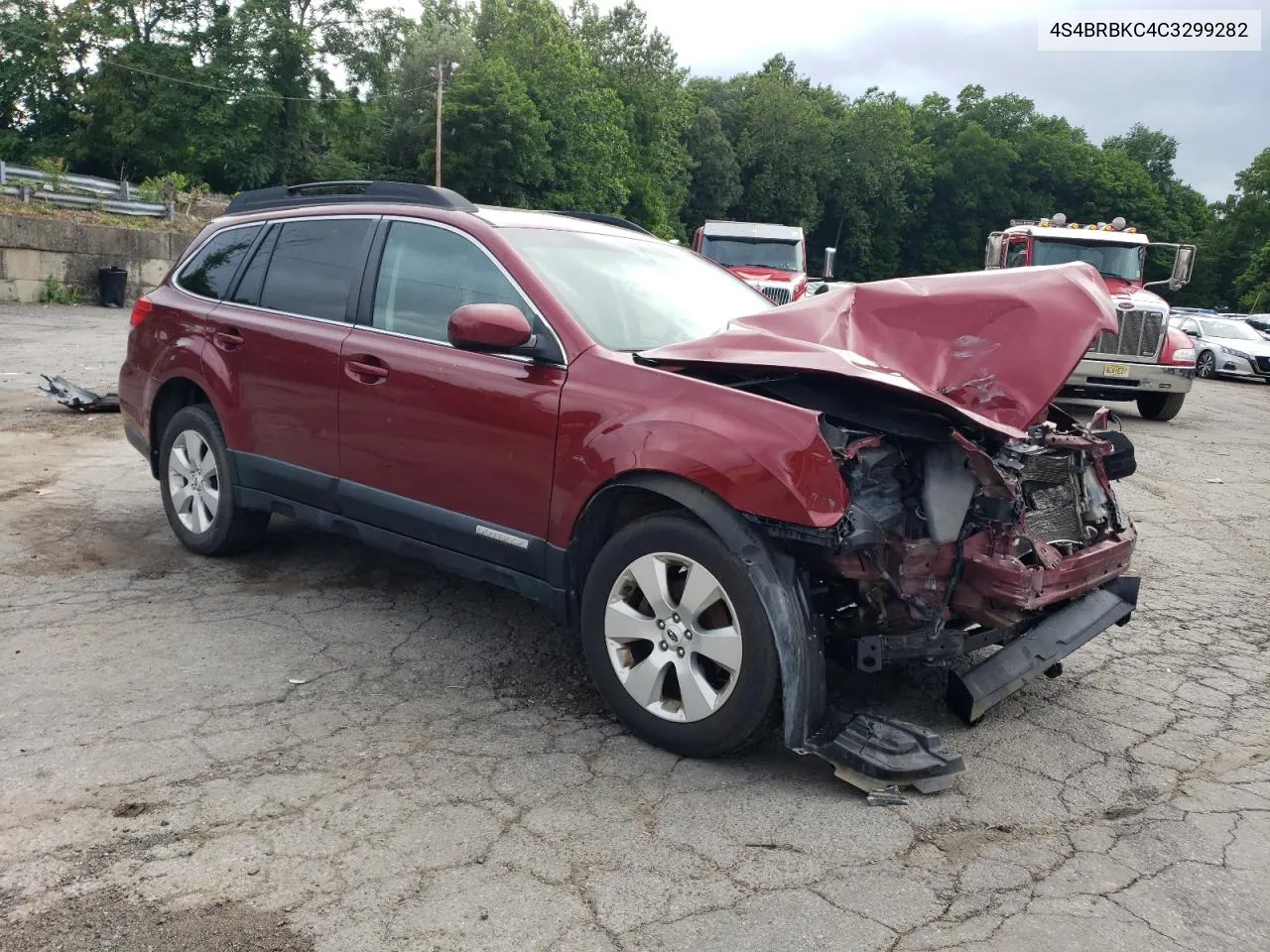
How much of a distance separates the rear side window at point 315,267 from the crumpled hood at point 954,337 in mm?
1720

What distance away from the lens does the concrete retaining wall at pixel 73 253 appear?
68.4 feet

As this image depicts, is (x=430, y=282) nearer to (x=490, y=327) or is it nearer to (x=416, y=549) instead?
(x=490, y=327)

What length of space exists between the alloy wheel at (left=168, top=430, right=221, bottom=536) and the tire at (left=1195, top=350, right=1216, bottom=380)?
79.3 ft

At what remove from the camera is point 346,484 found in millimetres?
4703

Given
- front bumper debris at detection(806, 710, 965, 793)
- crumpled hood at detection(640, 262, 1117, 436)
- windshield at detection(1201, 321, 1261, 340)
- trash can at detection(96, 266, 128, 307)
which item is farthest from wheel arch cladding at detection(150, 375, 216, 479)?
windshield at detection(1201, 321, 1261, 340)

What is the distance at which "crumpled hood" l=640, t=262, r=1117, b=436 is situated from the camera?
145 inches

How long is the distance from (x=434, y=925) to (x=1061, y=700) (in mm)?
2662

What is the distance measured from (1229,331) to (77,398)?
2474 cm

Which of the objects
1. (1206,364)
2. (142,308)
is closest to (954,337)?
(142,308)

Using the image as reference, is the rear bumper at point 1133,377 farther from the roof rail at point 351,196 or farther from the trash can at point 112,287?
the trash can at point 112,287

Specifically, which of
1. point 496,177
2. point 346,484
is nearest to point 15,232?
point 346,484

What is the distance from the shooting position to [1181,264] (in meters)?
14.2

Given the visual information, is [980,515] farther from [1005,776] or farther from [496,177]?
[496,177]

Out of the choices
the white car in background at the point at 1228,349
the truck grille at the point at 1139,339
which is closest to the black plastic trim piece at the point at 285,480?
the truck grille at the point at 1139,339
